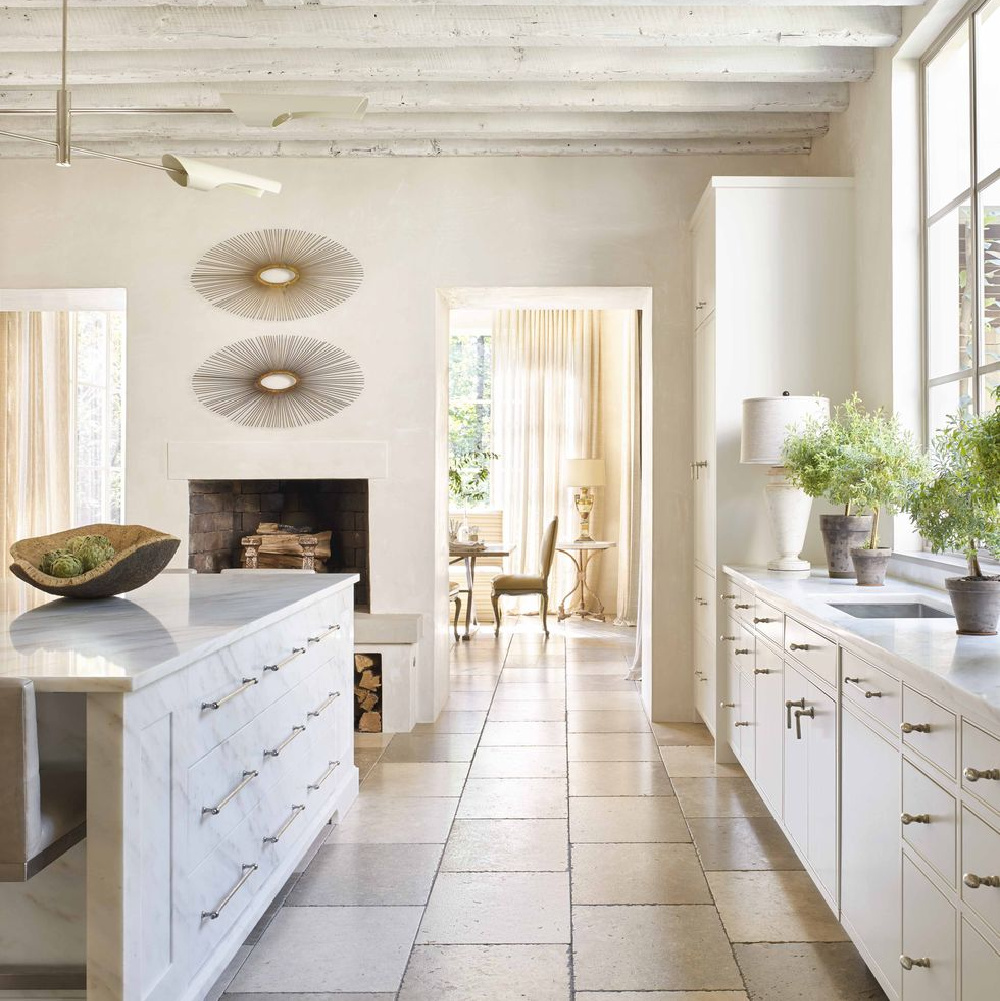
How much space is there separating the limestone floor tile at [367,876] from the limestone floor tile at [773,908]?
889 millimetres

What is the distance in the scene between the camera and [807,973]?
2.49 metres

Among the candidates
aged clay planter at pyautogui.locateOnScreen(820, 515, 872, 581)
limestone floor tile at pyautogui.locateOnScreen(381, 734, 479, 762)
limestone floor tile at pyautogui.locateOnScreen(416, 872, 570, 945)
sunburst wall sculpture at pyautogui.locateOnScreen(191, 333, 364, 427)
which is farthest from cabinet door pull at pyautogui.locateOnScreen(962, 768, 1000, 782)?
sunburst wall sculpture at pyautogui.locateOnScreen(191, 333, 364, 427)

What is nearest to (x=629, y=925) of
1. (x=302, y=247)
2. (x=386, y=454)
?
(x=386, y=454)

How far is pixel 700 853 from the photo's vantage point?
3330 millimetres

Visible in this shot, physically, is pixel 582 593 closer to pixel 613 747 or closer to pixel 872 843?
pixel 613 747

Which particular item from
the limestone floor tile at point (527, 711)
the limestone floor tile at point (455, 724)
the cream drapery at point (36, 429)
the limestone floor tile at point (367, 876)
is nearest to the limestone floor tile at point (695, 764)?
the limestone floor tile at point (527, 711)

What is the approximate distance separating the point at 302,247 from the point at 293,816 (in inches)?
127

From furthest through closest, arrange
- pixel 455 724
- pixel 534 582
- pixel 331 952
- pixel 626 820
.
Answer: pixel 534 582 < pixel 455 724 < pixel 626 820 < pixel 331 952

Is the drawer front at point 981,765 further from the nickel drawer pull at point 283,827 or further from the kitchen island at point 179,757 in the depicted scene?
the nickel drawer pull at point 283,827

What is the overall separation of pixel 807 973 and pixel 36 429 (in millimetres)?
6919

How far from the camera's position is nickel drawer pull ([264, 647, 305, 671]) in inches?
107

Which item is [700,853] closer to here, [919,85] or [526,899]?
[526,899]

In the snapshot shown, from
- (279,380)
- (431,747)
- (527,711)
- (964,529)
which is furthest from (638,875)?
(279,380)

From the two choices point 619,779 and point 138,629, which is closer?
point 138,629
